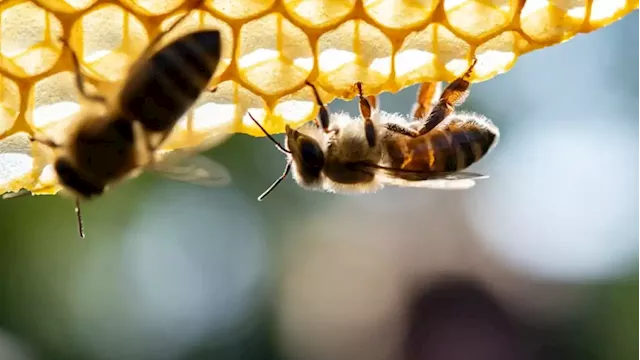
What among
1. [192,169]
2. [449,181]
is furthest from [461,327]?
[192,169]

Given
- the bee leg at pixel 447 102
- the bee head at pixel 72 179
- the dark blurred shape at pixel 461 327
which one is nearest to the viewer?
the bee head at pixel 72 179

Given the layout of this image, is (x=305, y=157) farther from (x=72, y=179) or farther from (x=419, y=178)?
(x=72, y=179)

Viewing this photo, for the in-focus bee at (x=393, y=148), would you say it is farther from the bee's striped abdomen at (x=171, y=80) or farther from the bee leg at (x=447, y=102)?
the bee's striped abdomen at (x=171, y=80)

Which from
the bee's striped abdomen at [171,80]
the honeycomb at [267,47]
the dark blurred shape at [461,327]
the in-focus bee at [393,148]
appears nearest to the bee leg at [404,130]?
the in-focus bee at [393,148]

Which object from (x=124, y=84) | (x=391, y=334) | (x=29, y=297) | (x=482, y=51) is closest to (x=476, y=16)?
(x=482, y=51)

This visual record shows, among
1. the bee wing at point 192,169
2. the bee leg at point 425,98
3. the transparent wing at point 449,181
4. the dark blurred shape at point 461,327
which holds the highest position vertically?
the bee leg at point 425,98

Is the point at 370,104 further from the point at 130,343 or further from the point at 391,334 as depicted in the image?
the point at 130,343
